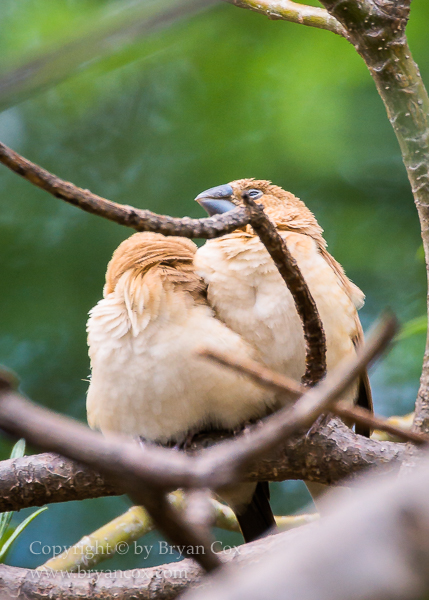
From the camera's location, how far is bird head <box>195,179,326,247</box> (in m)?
1.87

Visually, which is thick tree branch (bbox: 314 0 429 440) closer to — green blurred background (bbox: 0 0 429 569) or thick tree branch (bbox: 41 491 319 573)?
thick tree branch (bbox: 41 491 319 573)

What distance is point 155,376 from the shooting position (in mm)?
1596

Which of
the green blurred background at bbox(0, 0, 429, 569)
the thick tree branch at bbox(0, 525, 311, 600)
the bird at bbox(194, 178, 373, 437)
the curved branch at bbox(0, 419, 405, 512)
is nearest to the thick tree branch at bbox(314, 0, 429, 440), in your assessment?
the curved branch at bbox(0, 419, 405, 512)

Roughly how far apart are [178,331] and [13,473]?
0.52 metres

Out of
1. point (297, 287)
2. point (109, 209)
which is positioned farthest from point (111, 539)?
point (109, 209)

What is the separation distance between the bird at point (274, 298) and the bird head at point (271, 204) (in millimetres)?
73

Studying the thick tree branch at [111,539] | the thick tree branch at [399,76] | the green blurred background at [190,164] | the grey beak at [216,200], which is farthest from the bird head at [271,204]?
the green blurred background at [190,164]

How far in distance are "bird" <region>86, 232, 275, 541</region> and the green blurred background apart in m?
2.04

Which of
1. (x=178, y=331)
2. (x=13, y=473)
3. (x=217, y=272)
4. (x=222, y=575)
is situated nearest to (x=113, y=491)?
(x=13, y=473)

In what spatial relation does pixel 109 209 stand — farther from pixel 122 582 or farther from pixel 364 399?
pixel 364 399

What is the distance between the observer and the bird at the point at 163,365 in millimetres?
1593

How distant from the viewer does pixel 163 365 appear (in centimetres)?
159

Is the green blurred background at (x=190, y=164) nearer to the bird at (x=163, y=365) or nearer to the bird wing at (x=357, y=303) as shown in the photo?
the bird wing at (x=357, y=303)

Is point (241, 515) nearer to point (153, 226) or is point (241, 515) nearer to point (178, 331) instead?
point (178, 331)
